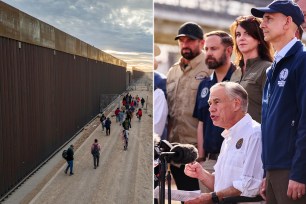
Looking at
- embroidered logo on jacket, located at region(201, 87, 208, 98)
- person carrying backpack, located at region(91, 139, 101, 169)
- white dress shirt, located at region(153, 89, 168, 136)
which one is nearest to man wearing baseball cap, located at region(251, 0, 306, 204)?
embroidered logo on jacket, located at region(201, 87, 208, 98)

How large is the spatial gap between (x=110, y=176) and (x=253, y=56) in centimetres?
258

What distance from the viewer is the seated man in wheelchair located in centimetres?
136

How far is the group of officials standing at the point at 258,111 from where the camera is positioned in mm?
1192

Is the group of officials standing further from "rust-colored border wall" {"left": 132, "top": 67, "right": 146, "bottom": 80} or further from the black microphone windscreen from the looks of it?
"rust-colored border wall" {"left": 132, "top": 67, "right": 146, "bottom": 80}

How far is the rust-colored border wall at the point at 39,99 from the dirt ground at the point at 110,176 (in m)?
0.38

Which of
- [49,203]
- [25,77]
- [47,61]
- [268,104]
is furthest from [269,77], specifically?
[47,61]

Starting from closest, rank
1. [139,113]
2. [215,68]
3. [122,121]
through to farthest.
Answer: [215,68], [139,113], [122,121]

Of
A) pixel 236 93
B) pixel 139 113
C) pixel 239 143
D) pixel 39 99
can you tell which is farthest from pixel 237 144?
pixel 39 99

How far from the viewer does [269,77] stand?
1290 millimetres

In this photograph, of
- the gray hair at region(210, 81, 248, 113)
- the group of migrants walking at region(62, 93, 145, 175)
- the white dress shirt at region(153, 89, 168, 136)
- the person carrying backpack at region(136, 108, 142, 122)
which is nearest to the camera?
the gray hair at region(210, 81, 248, 113)

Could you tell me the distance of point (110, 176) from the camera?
3.89m

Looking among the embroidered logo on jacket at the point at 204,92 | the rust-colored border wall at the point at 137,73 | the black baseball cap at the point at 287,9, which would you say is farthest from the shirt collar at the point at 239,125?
the rust-colored border wall at the point at 137,73

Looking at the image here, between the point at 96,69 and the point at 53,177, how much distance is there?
1169 mm

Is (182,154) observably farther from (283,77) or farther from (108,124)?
(108,124)
